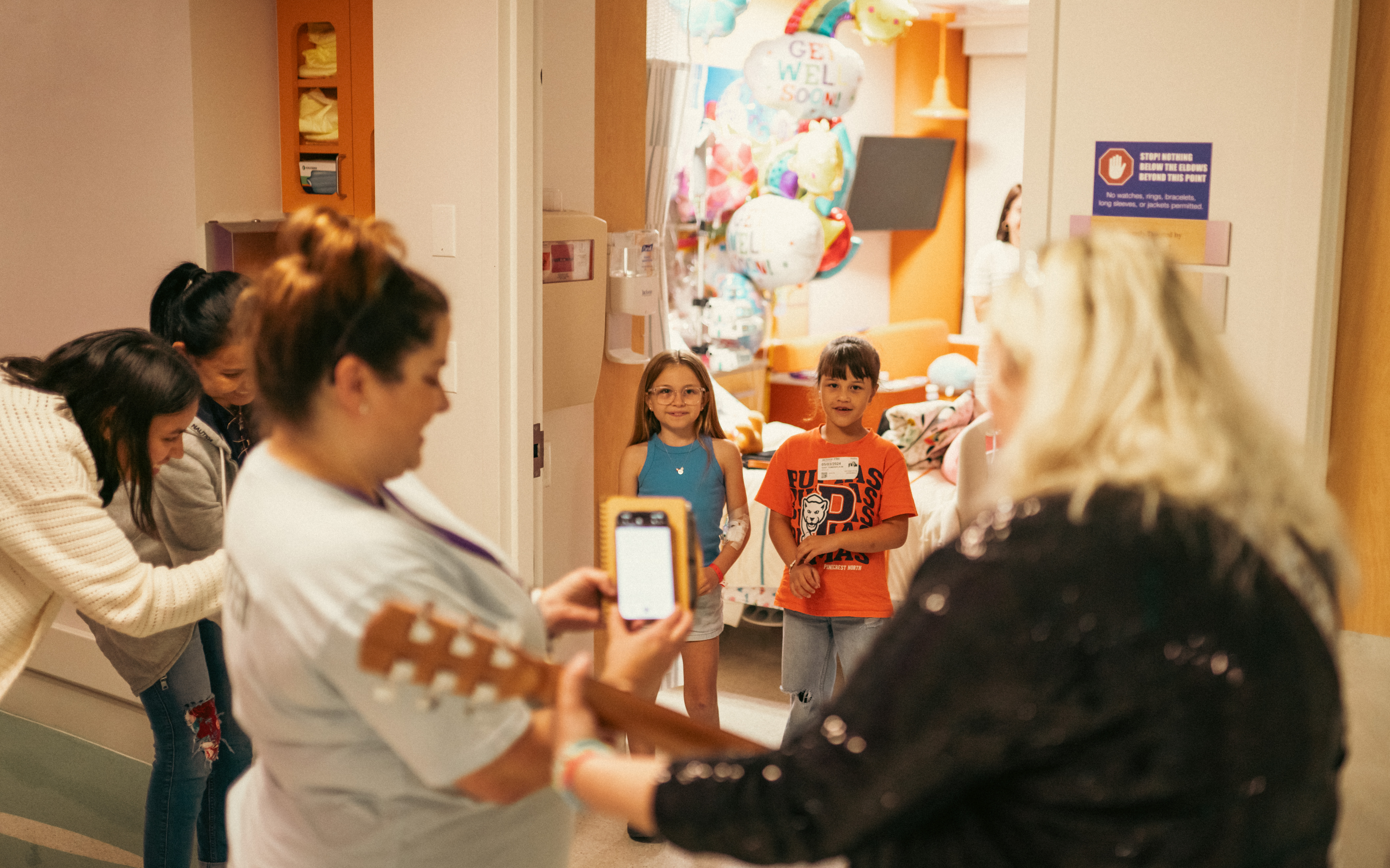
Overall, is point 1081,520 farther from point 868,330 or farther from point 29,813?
point 868,330

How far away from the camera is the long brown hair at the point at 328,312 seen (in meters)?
1.12

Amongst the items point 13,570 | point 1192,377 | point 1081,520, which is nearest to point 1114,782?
point 1081,520

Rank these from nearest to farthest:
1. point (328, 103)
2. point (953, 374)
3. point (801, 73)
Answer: point (328, 103) < point (801, 73) < point (953, 374)

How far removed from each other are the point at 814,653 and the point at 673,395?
765mm

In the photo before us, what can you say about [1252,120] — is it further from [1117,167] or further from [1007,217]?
[1007,217]

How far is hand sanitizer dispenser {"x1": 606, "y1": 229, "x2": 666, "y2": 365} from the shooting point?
333 cm

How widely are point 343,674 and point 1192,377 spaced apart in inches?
30.9

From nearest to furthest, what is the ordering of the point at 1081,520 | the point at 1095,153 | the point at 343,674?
the point at 1081,520
the point at 343,674
the point at 1095,153

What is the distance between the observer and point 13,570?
1997 millimetres

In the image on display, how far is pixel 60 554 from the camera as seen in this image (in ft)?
6.28

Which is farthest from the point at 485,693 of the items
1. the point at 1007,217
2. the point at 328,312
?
the point at 1007,217

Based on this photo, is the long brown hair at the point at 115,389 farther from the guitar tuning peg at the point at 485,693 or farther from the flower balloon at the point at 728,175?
the flower balloon at the point at 728,175

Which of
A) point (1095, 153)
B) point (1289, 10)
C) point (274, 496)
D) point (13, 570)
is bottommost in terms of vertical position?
point (13, 570)

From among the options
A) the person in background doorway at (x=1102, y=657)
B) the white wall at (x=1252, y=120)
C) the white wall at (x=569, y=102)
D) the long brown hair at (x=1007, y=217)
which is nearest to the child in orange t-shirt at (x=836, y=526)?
the white wall at (x=569, y=102)
